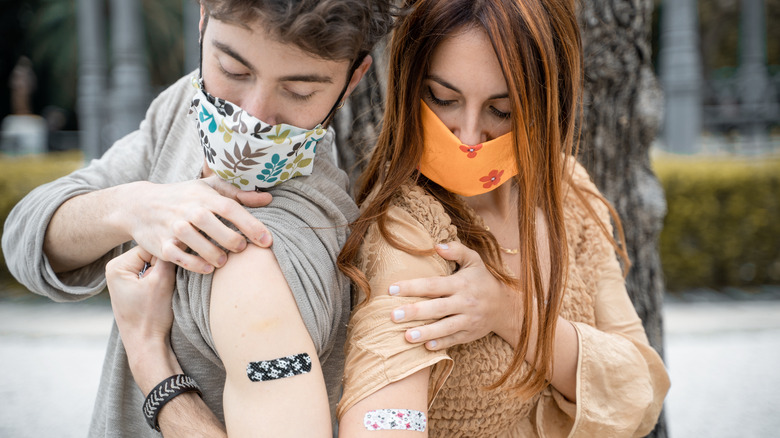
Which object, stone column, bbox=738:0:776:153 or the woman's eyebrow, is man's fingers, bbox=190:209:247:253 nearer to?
the woman's eyebrow

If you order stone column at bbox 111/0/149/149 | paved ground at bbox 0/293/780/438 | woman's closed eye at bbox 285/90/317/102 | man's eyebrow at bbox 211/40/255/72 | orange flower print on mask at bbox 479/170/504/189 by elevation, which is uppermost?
stone column at bbox 111/0/149/149

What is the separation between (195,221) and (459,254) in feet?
2.06

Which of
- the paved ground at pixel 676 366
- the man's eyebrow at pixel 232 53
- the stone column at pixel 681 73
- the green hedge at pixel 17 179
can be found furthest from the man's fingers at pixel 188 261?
the stone column at pixel 681 73

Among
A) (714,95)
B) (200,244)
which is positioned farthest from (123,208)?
(714,95)

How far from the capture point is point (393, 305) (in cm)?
150

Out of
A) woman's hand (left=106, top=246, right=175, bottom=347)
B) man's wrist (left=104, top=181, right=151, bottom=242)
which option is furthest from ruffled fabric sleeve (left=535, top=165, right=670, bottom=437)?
man's wrist (left=104, top=181, right=151, bottom=242)

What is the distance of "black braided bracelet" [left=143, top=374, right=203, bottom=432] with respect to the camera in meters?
1.50

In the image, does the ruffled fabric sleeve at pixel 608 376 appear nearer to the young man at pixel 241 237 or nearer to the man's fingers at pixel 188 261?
the young man at pixel 241 237

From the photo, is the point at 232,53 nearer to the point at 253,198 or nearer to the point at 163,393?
the point at 253,198

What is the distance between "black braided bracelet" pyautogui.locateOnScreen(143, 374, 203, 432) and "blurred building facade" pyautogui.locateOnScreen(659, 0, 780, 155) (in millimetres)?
9123

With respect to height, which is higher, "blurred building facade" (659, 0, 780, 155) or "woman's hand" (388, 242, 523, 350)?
"blurred building facade" (659, 0, 780, 155)

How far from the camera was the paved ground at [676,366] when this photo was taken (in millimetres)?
4648

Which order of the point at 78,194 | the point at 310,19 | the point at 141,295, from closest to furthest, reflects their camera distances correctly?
the point at 310,19, the point at 141,295, the point at 78,194

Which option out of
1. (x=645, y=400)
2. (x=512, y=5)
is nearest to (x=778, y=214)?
(x=645, y=400)
